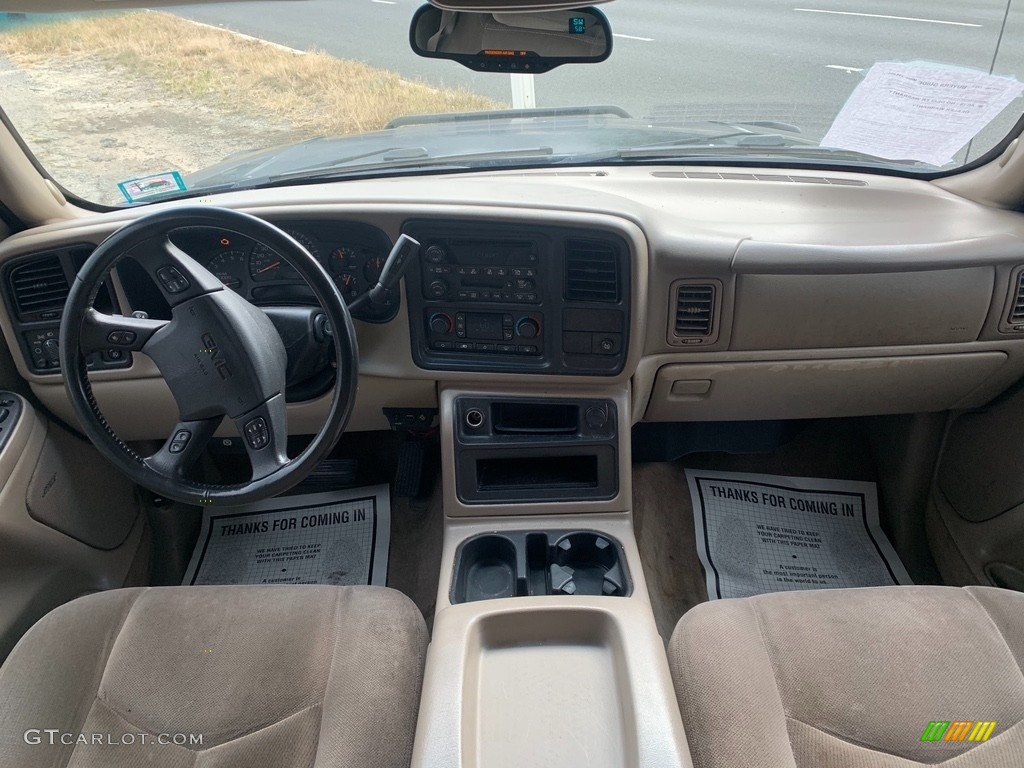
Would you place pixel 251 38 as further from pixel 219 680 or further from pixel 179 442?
pixel 219 680

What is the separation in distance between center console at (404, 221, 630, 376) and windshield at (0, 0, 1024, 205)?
1.17ft

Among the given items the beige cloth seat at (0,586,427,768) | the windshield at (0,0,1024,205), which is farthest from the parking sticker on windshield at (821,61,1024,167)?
the beige cloth seat at (0,586,427,768)

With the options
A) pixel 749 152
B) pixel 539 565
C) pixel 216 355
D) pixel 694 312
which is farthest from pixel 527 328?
pixel 749 152

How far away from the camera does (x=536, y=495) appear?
61.5 inches

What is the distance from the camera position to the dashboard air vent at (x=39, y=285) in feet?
4.93

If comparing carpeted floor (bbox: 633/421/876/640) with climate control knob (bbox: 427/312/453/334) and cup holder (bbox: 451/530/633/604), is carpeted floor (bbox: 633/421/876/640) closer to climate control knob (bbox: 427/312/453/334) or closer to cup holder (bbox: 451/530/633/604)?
cup holder (bbox: 451/530/633/604)

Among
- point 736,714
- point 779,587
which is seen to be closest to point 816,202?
point 779,587

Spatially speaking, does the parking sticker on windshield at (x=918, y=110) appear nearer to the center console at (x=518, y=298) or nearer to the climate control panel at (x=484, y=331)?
the center console at (x=518, y=298)

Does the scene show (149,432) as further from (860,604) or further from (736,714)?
(860,604)

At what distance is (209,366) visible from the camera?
118cm

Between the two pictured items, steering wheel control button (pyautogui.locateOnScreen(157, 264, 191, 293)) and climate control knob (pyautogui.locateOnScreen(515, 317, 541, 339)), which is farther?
climate control knob (pyautogui.locateOnScreen(515, 317, 541, 339))

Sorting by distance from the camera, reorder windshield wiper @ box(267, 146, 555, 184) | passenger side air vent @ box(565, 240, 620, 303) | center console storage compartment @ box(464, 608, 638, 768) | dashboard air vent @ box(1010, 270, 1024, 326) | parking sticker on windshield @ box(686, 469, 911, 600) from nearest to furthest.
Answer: center console storage compartment @ box(464, 608, 638, 768), passenger side air vent @ box(565, 240, 620, 303), dashboard air vent @ box(1010, 270, 1024, 326), windshield wiper @ box(267, 146, 555, 184), parking sticker on windshield @ box(686, 469, 911, 600)

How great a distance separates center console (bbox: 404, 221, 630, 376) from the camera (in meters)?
1.42

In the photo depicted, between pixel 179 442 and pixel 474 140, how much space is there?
3.09ft
